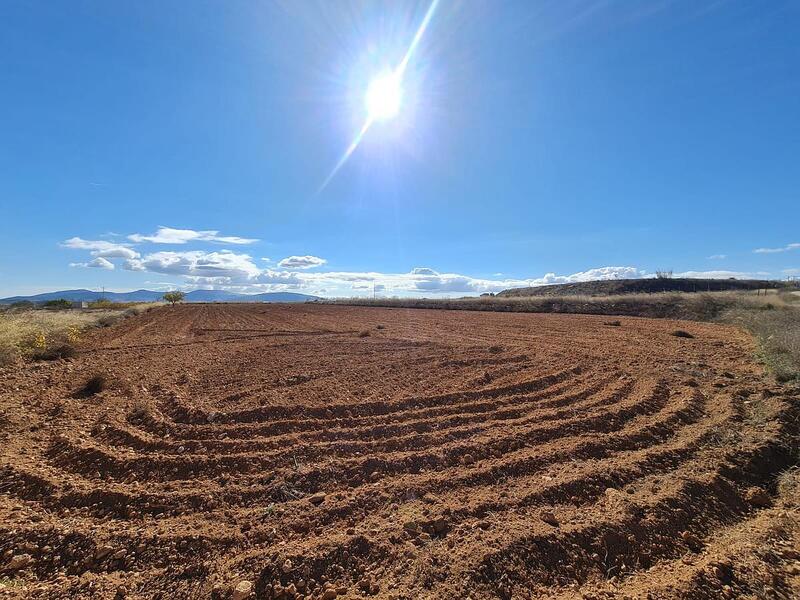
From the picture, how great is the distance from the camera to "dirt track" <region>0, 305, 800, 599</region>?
2.75 m

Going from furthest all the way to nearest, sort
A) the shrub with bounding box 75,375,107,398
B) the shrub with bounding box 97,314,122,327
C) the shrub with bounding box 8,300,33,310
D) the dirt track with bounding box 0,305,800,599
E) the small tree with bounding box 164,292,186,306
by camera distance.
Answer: the small tree with bounding box 164,292,186,306 → the shrub with bounding box 8,300,33,310 → the shrub with bounding box 97,314,122,327 → the shrub with bounding box 75,375,107,398 → the dirt track with bounding box 0,305,800,599

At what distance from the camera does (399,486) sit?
3834 mm

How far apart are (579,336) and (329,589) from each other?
44.7ft

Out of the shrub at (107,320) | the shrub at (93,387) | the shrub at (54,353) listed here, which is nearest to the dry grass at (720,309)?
the shrub at (93,387)

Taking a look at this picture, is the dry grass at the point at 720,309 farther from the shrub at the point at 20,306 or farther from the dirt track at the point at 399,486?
the shrub at the point at 20,306

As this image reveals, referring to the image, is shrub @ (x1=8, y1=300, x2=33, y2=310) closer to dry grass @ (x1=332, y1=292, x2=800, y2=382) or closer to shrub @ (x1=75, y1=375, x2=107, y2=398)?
dry grass @ (x1=332, y1=292, x2=800, y2=382)

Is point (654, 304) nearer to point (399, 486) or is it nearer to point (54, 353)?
point (399, 486)

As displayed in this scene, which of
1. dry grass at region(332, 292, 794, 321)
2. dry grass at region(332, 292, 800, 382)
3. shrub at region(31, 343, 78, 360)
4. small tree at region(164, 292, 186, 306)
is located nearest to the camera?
dry grass at region(332, 292, 800, 382)

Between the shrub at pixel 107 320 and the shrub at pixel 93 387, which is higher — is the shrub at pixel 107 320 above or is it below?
above

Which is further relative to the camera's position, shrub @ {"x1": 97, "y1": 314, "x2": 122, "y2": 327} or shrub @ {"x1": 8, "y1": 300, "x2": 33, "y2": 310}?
shrub @ {"x1": 8, "y1": 300, "x2": 33, "y2": 310}

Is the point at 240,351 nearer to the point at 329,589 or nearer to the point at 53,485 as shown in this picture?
the point at 53,485

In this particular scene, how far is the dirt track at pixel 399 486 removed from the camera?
2.75m

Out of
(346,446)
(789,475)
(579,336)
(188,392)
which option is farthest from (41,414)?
(579,336)

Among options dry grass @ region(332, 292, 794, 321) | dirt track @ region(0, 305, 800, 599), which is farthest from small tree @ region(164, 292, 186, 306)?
dirt track @ region(0, 305, 800, 599)
